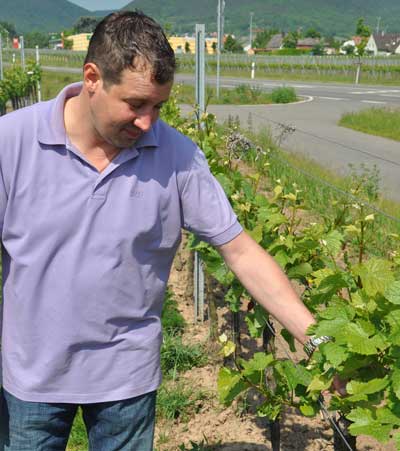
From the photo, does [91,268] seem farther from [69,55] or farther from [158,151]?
[69,55]

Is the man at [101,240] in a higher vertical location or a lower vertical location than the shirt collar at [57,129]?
lower

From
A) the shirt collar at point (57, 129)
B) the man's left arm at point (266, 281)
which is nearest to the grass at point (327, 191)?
the man's left arm at point (266, 281)

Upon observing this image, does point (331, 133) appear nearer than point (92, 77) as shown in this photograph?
No

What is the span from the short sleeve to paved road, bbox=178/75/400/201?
20.6 feet

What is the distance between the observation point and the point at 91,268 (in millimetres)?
1755

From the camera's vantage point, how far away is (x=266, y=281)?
6.16 ft

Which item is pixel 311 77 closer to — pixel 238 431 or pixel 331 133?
pixel 331 133

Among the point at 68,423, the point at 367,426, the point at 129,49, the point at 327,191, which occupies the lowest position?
the point at 327,191

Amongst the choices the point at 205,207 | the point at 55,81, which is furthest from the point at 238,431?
the point at 55,81

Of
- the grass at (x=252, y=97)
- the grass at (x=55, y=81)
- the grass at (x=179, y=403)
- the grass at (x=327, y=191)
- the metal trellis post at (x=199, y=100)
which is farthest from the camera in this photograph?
the grass at (x=55, y=81)

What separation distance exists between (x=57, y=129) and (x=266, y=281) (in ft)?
2.32

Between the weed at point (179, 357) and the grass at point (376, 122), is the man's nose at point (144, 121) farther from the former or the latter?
the grass at point (376, 122)

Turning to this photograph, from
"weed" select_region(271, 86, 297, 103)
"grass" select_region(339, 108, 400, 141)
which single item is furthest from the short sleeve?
"weed" select_region(271, 86, 297, 103)

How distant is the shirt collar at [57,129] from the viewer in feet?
5.64
